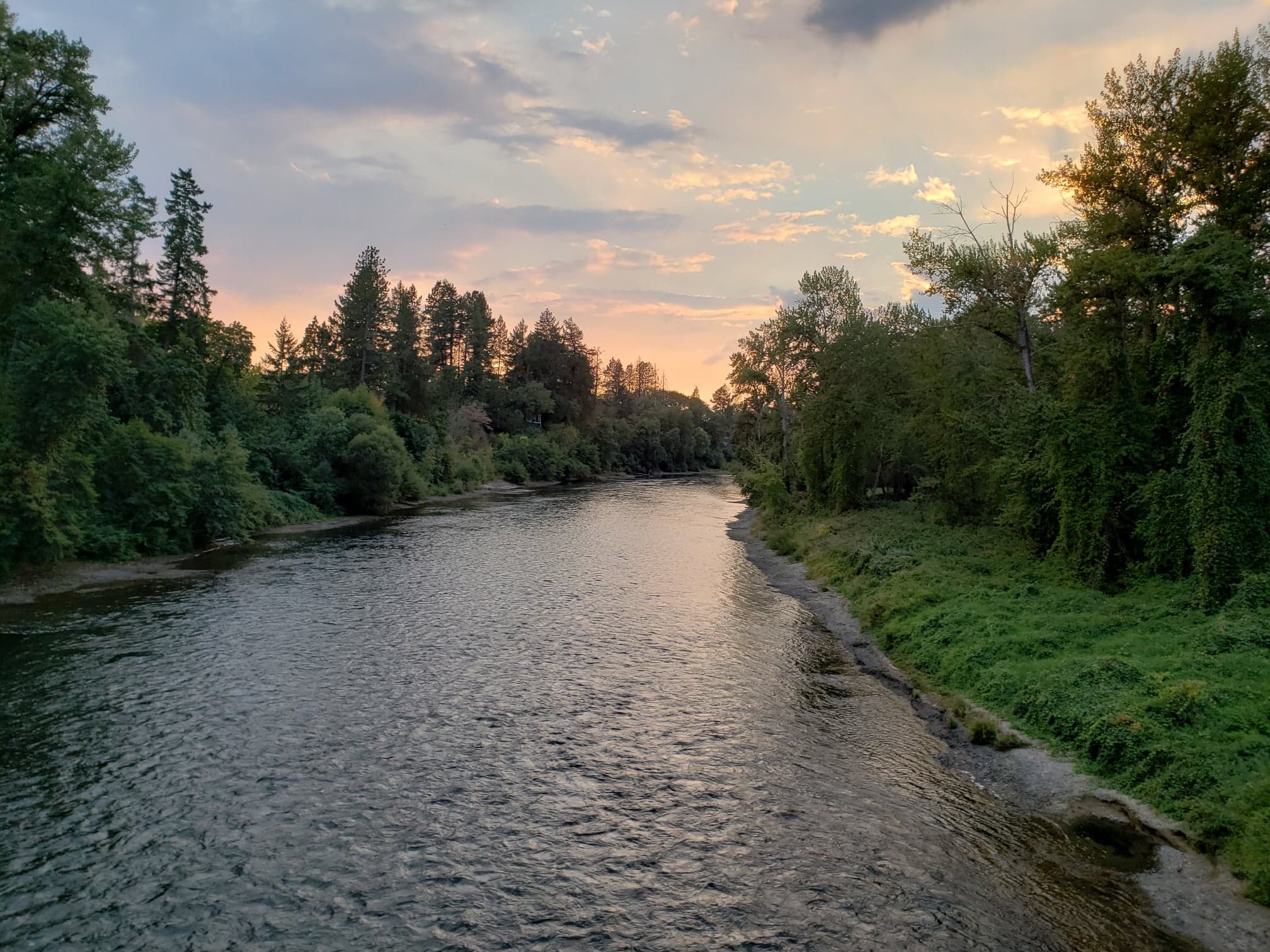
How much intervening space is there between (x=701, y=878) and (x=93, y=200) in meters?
34.6

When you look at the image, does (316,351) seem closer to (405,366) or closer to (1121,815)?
(405,366)

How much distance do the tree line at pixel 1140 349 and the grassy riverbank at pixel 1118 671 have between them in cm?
176

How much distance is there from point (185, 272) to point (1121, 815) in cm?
5795

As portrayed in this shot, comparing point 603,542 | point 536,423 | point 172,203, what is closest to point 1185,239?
point 603,542

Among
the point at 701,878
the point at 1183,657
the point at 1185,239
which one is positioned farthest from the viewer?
the point at 1185,239

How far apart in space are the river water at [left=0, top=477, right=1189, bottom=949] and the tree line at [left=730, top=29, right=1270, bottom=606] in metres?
9.39

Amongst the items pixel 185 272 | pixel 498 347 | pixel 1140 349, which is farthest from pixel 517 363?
pixel 1140 349

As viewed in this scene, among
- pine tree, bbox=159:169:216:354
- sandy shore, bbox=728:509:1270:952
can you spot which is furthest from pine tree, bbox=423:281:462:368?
sandy shore, bbox=728:509:1270:952

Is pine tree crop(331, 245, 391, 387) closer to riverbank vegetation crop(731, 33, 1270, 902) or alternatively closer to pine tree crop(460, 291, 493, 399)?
pine tree crop(460, 291, 493, 399)

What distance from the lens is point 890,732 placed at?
1686cm

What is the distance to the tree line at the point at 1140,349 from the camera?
1867cm

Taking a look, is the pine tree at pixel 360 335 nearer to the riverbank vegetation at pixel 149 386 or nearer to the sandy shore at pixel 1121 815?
the riverbank vegetation at pixel 149 386

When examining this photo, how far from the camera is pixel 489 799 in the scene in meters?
13.4

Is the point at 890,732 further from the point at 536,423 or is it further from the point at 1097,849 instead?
the point at 536,423
